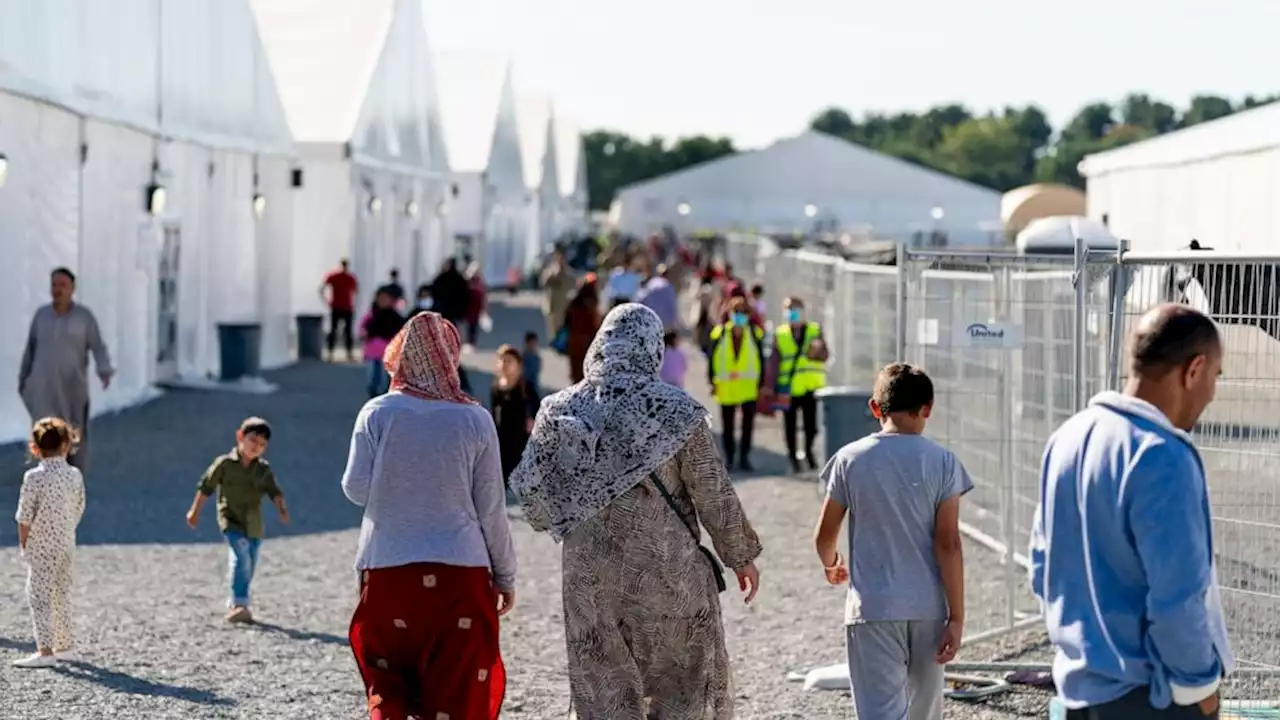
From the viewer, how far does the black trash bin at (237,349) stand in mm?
26078

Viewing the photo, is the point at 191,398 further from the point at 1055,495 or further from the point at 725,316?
the point at 1055,495

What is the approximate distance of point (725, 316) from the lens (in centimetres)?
1858

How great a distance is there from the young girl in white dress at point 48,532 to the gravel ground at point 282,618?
0.67ft

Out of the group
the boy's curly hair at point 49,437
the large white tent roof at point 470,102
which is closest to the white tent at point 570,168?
the large white tent roof at point 470,102

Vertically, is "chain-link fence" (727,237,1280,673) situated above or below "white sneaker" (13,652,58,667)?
above

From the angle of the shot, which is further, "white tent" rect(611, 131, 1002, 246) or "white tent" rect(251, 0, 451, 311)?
"white tent" rect(611, 131, 1002, 246)

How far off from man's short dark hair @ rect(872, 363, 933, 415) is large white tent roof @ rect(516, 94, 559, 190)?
64.8 metres

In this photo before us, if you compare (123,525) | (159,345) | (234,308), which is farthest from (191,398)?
(123,525)

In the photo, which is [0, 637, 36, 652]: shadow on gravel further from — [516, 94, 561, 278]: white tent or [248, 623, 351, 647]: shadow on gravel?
[516, 94, 561, 278]: white tent

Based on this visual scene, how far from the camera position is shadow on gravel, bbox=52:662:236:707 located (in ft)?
28.9

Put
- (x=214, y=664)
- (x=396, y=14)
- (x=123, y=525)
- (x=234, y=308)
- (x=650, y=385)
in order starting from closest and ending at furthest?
(x=650, y=385)
(x=214, y=664)
(x=123, y=525)
(x=234, y=308)
(x=396, y=14)

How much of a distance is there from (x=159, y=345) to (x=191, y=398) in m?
0.96

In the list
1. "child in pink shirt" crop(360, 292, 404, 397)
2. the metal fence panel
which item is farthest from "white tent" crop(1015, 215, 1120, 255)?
the metal fence panel

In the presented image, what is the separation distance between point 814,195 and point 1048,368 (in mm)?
67250
